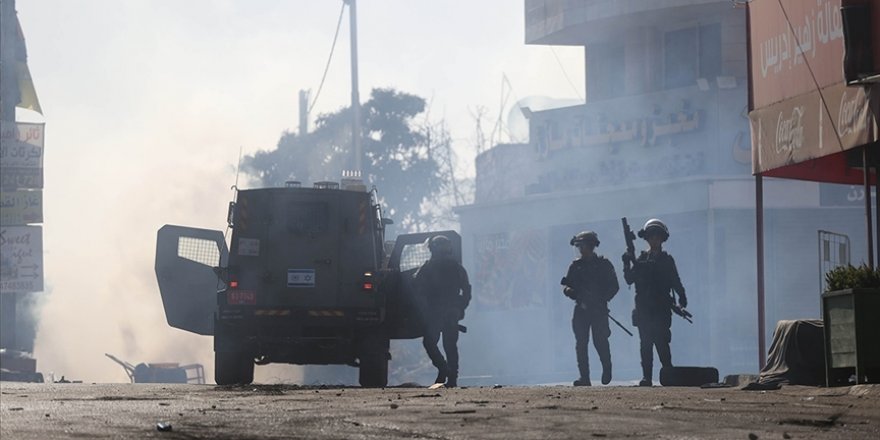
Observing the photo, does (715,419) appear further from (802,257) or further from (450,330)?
(802,257)

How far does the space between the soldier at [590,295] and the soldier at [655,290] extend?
40cm

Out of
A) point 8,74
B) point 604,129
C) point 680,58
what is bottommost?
point 604,129

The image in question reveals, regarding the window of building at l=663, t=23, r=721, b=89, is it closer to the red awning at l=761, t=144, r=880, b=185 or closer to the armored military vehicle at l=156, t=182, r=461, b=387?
the red awning at l=761, t=144, r=880, b=185

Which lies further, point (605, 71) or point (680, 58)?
point (605, 71)

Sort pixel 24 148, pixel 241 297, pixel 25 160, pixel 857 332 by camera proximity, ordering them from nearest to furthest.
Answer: pixel 857 332
pixel 241 297
pixel 24 148
pixel 25 160

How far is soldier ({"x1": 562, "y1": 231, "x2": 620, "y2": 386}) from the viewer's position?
1702 cm

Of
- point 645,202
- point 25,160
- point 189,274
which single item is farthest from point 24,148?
point 189,274

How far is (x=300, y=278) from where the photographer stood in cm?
1742

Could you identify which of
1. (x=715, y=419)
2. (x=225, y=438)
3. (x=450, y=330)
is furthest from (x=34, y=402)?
(x=450, y=330)

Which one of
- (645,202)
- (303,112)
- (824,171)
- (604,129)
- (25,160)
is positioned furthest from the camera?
(303,112)

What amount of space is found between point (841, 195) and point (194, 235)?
23580mm

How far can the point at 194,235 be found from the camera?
18547mm

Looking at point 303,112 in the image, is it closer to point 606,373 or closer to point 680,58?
point 680,58

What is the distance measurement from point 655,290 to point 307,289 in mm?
3670
